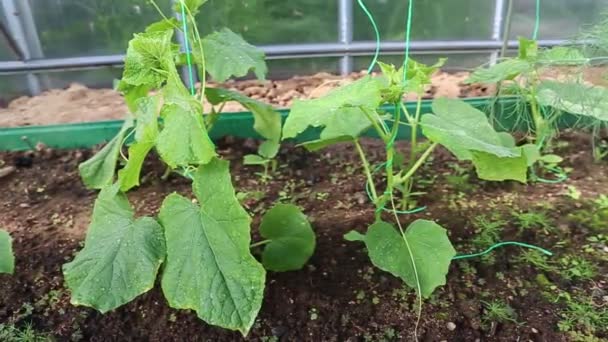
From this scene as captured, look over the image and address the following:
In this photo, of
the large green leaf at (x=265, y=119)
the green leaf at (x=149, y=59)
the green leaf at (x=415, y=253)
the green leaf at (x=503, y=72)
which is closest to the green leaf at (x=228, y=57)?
the large green leaf at (x=265, y=119)

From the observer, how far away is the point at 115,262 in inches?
45.5

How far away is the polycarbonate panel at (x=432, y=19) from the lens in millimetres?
2465

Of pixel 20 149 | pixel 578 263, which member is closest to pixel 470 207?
pixel 578 263

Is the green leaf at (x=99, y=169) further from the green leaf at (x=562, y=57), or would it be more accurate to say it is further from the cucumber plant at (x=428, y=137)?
the green leaf at (x=562, y=57)

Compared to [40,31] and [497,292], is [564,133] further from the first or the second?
[40,31]

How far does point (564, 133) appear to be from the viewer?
203 centimetres

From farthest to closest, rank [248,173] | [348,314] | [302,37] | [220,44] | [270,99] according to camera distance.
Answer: [302,37] → [270,99] → [248,173] → [220,44] → [348,314]

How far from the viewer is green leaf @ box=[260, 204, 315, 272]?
4.43 ft

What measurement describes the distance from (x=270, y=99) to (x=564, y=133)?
1.21 m

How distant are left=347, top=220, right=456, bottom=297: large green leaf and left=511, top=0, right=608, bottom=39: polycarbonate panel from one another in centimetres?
162

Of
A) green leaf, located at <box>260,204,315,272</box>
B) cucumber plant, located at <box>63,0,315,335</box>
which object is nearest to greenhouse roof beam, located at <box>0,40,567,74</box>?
cucumber plant, located at <box>63,0,315,335</box>

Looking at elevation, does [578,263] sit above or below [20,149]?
below

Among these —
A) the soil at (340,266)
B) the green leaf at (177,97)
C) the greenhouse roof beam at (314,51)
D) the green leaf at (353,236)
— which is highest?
the green leaf at (177,97)

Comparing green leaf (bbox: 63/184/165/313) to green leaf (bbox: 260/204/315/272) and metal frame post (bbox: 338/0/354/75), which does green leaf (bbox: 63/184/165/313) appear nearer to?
green leaf (bbox: 260/204/315/272)
